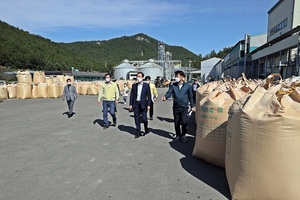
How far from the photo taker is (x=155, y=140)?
589 cm

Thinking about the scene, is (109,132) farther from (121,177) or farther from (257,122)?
(257,122)

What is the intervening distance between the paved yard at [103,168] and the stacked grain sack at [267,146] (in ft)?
1.82

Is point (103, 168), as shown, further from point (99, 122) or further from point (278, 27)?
point (278, 27)

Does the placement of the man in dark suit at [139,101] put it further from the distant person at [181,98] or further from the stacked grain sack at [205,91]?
the stacked grain sack at [205,91]

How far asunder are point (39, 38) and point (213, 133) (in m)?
99.3

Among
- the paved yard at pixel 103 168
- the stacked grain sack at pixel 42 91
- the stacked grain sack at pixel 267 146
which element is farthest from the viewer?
the stacked grain sack at pixel 42 91

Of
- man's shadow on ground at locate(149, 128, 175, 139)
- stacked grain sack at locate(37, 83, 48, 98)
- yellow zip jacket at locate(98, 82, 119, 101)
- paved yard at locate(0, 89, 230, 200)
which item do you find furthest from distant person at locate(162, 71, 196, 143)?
stacked grain sack at locate(37, 83, 48, 98)

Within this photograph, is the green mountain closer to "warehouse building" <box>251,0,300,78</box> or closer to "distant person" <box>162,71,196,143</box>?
"warehouse building" <box>251,0,300,78</box>

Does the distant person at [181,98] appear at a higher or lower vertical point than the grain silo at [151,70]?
lower

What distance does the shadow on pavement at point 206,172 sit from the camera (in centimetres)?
336

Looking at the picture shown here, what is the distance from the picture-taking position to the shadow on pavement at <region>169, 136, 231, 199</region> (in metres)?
3.36

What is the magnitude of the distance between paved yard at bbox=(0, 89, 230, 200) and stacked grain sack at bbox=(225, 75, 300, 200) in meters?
0.56

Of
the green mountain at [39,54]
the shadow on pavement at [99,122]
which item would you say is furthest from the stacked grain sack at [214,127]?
the green mountain at [39,54]

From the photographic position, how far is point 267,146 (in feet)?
8.57
